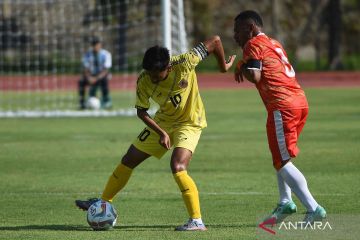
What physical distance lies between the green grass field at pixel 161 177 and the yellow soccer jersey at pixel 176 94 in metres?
1.11

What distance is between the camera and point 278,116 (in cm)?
959

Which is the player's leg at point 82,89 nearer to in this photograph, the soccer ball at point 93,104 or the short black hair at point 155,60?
the soccer ball at point 93,104

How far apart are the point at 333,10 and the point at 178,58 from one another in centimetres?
4192

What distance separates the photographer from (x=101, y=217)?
981cm

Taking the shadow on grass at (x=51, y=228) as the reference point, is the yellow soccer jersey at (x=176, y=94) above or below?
above

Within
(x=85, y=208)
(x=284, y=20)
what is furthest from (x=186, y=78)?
(x=284, y=20)

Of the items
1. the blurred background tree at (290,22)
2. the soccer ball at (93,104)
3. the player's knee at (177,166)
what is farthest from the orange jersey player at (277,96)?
A: the blurred background tree at (290,22)

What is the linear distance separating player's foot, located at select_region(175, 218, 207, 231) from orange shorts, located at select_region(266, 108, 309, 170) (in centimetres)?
95

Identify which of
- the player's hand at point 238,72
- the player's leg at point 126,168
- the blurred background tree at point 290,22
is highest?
the player's hand at point 238,72

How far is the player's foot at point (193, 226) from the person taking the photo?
31.2 feet

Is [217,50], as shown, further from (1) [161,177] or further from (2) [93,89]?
(2) [93,89]

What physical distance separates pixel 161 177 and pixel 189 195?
15.3ft

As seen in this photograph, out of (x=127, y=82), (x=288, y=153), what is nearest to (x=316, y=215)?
(x=288, y=153)

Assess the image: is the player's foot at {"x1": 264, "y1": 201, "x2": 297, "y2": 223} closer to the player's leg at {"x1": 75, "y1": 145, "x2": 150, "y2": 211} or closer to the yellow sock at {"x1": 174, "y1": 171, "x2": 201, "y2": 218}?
the yellow sock at {"x1": 174, "y1": 171, "x2": 201, "y2": 218}
